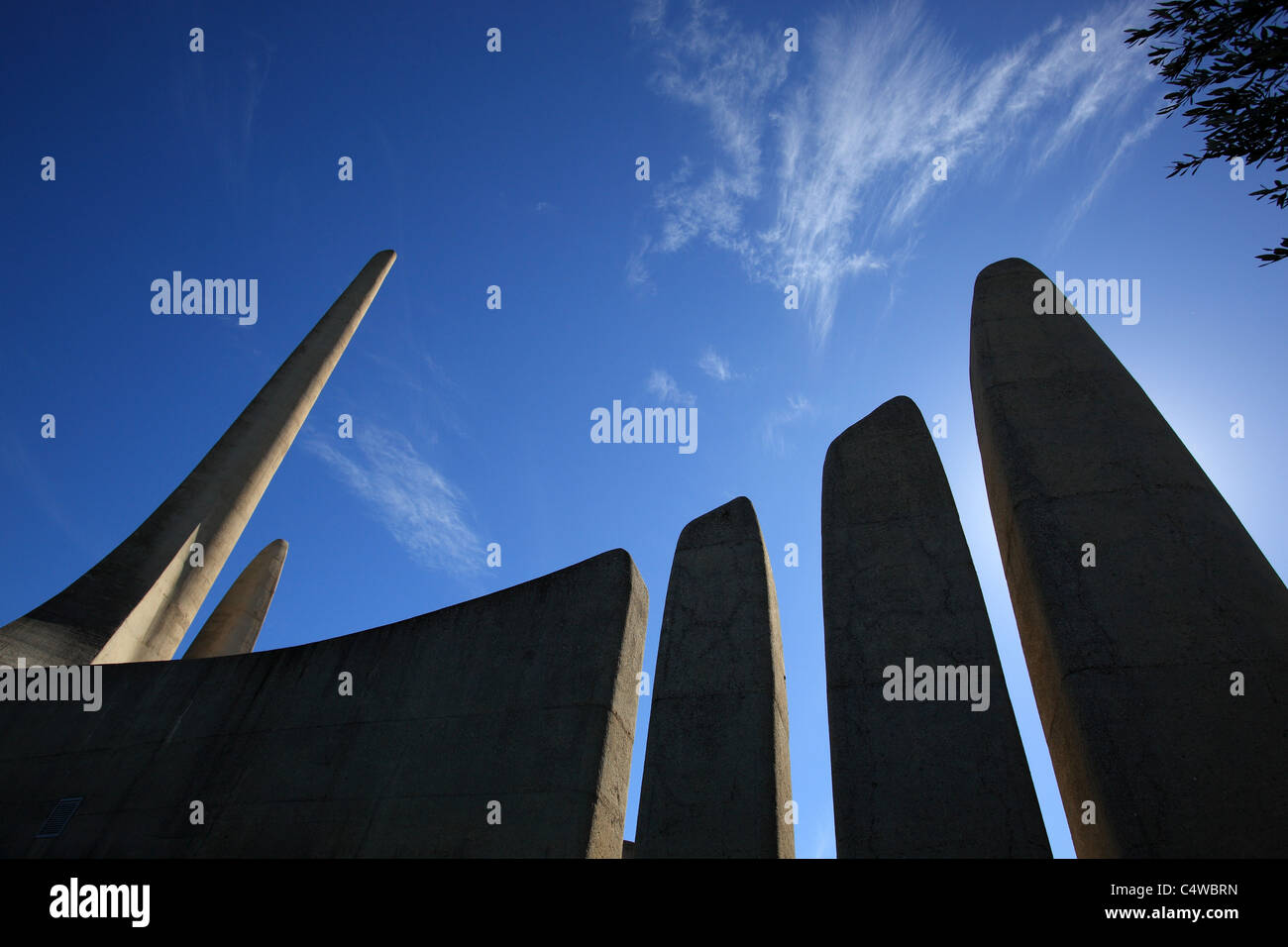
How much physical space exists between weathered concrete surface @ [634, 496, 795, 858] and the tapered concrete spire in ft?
36.4

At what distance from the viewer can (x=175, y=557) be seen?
14.6 m

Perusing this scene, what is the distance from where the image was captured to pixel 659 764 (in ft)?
21.6

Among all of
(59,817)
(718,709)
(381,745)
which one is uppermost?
(718,709)

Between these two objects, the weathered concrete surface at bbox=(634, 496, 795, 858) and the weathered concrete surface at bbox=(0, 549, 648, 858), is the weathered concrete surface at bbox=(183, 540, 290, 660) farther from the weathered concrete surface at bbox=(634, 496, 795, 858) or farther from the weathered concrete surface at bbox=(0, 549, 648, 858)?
the weathered concrete surface at bbox=(634, 496, 795, 858)

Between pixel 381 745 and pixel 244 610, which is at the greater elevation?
pixel 244 610

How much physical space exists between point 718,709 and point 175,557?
1282 cm

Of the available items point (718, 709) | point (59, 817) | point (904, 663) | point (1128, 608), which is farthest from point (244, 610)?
point (1128, 608)

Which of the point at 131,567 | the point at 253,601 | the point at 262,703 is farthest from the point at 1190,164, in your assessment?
the point at 253,601

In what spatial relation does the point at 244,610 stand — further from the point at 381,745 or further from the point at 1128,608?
the point at 1128,608

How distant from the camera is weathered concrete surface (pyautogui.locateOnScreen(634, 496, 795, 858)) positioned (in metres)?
6.07

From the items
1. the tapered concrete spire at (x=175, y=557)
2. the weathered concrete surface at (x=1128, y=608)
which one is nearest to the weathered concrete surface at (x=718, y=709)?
the weathered concrete surface at (x=1128, y=608)

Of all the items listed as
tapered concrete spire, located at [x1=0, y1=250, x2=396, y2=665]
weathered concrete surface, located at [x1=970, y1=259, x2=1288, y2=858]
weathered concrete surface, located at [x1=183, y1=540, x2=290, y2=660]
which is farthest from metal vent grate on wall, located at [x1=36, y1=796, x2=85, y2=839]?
weathered concrete surface, located at [x1=970, y1=259, x2=1288, y2=858]
